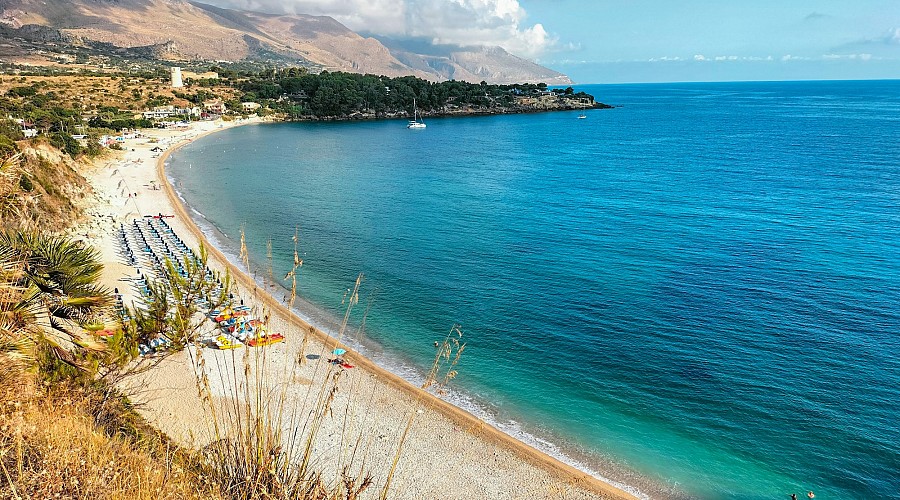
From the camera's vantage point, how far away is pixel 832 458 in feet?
52.2

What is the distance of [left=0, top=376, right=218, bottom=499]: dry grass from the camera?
17.0ft

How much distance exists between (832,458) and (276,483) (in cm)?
1708

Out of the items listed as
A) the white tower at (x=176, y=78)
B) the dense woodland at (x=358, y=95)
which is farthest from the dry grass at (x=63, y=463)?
the white tower at (x=176, y=78)

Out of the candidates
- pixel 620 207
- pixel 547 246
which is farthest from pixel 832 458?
pixel 620 207

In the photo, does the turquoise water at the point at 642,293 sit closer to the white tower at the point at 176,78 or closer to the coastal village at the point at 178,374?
the coastal village at the point at 178,374

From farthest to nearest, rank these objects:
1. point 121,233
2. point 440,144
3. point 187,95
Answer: point 187,95 → point 440,144 → point 121,233

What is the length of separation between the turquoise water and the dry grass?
12.4m

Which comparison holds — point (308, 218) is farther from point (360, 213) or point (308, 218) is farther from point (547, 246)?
point (547, 246)

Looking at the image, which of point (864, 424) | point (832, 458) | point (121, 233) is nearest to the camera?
point (832, 458)

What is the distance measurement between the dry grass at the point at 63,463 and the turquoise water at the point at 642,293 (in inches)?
487

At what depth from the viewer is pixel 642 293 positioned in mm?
26578

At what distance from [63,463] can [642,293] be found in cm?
2487

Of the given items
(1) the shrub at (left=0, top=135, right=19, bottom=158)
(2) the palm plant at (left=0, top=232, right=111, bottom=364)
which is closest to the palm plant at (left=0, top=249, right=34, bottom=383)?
(2) the palm plant at (left=0, top=232, right=111, bottom=364)

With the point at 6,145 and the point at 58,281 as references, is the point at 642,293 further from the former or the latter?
the point at 6,145
